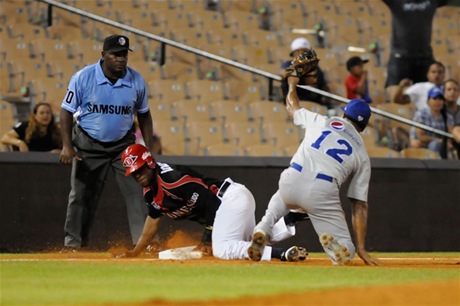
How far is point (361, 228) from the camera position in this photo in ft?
29.9

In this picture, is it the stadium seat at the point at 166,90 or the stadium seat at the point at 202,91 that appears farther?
the stadium seat at the point at 202,91

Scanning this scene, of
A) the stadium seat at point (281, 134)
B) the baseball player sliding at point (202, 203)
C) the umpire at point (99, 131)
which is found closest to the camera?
the baseball player sliding at point (202, 203)

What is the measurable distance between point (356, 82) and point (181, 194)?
640 centimetres

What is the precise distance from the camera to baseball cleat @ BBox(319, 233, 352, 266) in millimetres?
8867

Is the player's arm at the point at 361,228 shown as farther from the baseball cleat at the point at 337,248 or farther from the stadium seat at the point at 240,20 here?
the stadium seat at the point at 240,20

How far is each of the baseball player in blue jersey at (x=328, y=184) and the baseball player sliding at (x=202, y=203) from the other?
0.39 m

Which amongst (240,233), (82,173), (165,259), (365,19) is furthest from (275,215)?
(365,19)

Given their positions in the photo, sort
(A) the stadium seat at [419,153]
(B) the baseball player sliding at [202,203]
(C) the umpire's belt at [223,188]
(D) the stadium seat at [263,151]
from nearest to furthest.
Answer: (B) the baseball player sliding at [202,203], (C) the umpire's belt at [223,188], (D) the stadium seat at [263,151], (A) the stadium seat at [419,153]

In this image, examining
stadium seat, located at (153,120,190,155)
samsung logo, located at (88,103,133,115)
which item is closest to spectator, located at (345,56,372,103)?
stadium seat, located at (153,120,190,155)

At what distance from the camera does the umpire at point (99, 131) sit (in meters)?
10.5

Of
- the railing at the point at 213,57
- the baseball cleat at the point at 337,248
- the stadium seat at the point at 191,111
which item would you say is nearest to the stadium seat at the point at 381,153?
the railing at the point at 213,57

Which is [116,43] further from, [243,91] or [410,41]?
[410,41]

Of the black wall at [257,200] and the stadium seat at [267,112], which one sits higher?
the stadium seat at [267,112]

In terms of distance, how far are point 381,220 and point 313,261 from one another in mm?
3193
